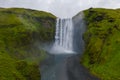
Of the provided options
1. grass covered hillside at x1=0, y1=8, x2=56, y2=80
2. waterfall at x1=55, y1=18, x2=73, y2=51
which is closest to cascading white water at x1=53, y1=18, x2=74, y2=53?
waterfall at x1=55, y1=18, x2=73, y2=51

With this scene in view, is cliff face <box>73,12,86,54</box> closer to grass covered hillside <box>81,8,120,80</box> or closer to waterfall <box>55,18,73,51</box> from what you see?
waterfall <box>55,18,73,51</box>

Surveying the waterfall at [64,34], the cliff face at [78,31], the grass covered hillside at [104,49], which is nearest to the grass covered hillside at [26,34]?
the waterfall at [64,34]

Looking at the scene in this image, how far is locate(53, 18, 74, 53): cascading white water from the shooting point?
16425 cm

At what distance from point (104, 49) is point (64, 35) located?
68723mm

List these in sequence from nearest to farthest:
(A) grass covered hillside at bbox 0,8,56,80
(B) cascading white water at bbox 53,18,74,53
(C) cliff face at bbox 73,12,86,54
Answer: (A) grass covered hillside at bbox 0,8,56,80, (C) cliff face at bbox 73,12,86,54, (B) cascading white water at bbox 53,18,74,53

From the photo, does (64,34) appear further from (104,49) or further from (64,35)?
(104,49)

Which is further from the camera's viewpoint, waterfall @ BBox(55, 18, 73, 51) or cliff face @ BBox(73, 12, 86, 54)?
waterfall @ BBox(55, 18, 73, 51)

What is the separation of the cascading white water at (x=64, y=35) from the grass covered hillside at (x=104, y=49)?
3192 cm

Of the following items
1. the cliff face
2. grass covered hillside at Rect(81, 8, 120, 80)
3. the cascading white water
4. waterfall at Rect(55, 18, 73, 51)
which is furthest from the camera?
waterfall at Rect(55, 18, 73, 51)

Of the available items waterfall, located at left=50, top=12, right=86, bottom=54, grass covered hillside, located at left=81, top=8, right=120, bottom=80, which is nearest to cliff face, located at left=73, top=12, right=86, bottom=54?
waterfall, located at left=50, top=12, right=86, bottom=54

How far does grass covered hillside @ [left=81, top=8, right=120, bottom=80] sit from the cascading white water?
105 ft

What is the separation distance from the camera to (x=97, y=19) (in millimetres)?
140500

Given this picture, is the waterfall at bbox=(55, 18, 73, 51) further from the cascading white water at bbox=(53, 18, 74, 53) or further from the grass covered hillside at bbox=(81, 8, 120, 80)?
the grass covered hillside at bbox=(81, 8, 120, 80)

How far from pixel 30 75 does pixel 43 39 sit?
105214mm
